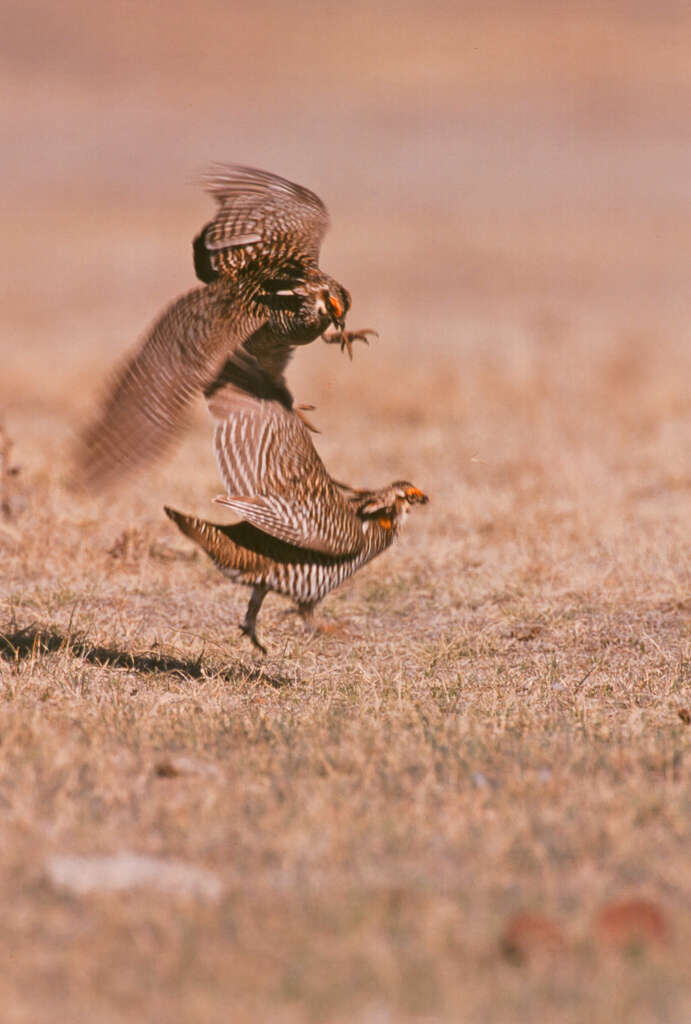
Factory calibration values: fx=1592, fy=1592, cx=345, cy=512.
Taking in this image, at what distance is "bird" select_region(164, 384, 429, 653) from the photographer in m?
5.10

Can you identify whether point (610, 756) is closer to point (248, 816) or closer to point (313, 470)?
point (248, 816)

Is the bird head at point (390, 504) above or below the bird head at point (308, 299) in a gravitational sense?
below

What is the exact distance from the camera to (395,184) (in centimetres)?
3300

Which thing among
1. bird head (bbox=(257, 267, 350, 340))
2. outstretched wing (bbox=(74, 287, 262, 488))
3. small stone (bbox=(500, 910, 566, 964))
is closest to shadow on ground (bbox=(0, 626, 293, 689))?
outstretched wing (bbox=(74, 287, 262, 488))

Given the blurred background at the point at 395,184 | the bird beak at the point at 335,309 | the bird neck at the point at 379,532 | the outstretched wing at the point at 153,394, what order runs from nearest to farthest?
1. the outstretched wing at the point at 153,394
2. the bird beak at the point at 335,309
3. the bird neck at the point at 379,532
4. the blurred background at the point at 395,184

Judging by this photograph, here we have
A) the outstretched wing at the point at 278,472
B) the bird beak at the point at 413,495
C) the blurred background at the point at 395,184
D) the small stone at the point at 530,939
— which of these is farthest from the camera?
the blurred background at the point at 395,184

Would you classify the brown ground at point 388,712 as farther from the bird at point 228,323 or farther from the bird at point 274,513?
the bird at point 228,323

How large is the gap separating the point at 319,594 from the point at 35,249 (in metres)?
18.7

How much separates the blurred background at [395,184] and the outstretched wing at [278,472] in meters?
0.78

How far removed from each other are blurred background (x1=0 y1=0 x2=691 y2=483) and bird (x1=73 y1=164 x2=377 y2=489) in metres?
0.25

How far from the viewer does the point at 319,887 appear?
3365 mm

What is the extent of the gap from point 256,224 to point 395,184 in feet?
93.3

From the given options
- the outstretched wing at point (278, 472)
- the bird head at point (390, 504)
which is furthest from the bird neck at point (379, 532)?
the outstretched wing at point (278, 472)

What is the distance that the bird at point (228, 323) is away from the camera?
4445mm
